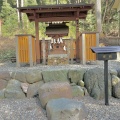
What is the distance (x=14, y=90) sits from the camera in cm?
562

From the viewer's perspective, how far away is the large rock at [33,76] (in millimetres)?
5754

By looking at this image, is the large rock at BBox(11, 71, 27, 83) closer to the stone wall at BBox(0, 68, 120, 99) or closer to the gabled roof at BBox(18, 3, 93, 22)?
the stone wall at BBox(0, 68, 120, 99)

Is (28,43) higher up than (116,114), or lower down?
higher up

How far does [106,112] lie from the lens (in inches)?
169

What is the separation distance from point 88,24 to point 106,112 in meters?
15.4

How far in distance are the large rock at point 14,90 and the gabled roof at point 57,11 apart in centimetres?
281

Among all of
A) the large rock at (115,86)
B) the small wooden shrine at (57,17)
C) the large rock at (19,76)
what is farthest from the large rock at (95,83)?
the small wooden shrine at (57,17)

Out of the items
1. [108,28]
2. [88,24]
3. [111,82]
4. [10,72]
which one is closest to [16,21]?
[88,24]

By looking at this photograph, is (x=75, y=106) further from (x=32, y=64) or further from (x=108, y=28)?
(x=108, y=28)

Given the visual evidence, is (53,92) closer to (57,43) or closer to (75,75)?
(75,75)

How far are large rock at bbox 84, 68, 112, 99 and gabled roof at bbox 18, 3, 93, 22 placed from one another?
2876 millimetres

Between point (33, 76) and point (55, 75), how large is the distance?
0.61 m

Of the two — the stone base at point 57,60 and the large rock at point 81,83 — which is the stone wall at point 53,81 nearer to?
the large rock at point 81,83

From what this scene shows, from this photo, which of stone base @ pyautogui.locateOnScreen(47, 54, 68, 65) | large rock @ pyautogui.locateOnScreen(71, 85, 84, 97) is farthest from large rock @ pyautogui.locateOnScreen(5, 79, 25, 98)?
stone base @ pyautogui.locateOnScreen(47, 54, 68, 65)
